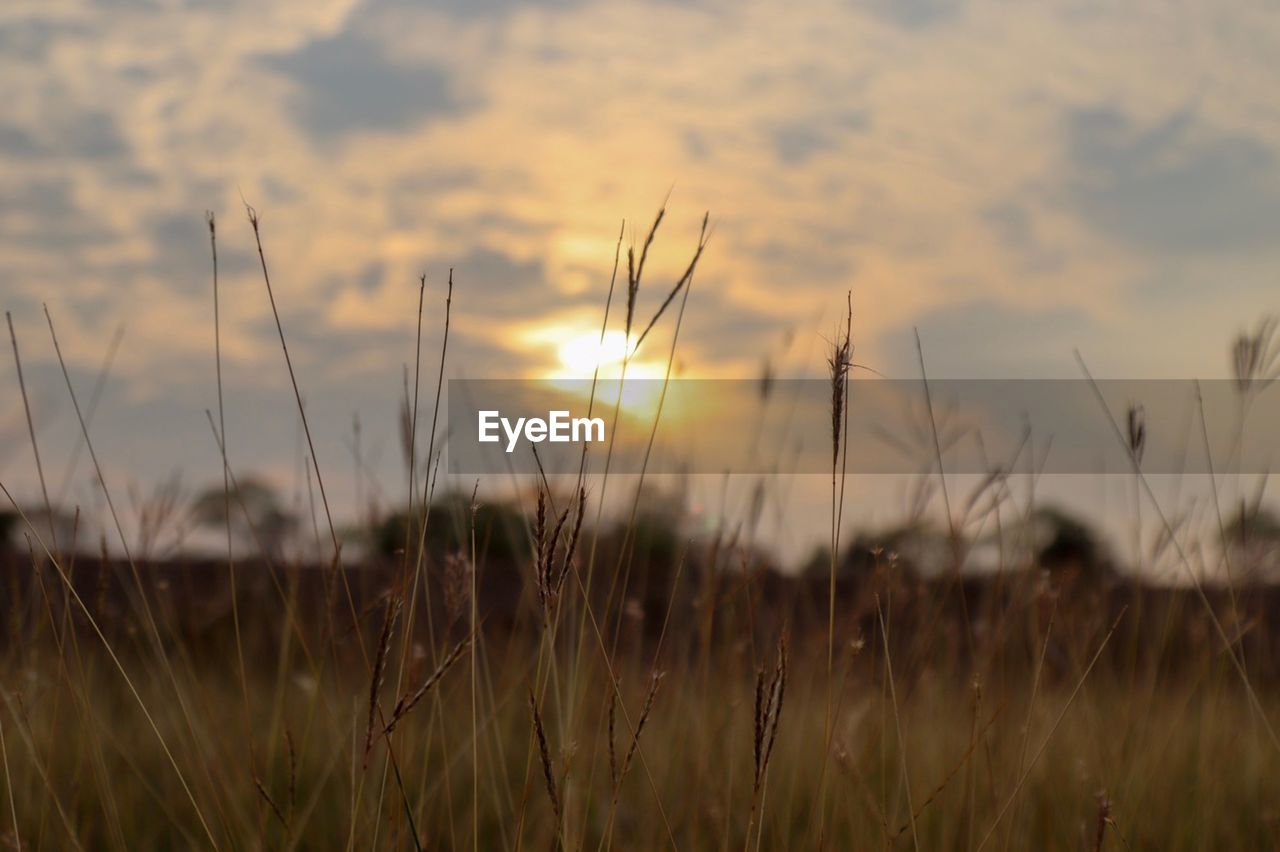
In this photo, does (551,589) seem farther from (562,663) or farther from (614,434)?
(562,663)

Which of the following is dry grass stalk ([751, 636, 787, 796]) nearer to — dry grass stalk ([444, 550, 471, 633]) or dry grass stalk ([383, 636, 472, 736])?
dry grass stalk ([383, 636, 472, 736])

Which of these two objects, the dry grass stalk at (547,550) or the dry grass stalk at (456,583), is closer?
the dry grass stalk at (547,550)

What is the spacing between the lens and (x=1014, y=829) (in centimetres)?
205

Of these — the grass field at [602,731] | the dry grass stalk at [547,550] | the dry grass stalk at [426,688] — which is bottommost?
the grass field at [602,731]

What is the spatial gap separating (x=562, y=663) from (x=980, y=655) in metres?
0.91

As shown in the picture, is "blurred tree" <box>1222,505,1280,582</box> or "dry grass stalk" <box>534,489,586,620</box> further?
"blurred tree" <box>1222,505,1280,582</box>

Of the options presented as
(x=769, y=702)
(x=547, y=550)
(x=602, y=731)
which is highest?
(x=547, y=550)

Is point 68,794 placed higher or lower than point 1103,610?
lower

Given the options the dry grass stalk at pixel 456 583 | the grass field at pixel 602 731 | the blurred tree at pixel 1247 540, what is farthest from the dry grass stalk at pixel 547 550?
the blurred tree at pixel 1247 540

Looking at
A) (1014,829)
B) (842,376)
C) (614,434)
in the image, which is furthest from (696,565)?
(842,376)

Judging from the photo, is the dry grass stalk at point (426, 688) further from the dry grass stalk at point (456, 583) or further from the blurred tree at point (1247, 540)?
the blurred tree at point (1247, 540)

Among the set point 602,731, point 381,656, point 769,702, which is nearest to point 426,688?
point 381,656

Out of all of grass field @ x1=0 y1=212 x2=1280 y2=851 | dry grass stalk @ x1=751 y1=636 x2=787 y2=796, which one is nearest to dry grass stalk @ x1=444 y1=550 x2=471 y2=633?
grass field @ x1=0 y1=212 x2=1280 y2=851

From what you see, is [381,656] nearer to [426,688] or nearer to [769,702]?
[426,688]
